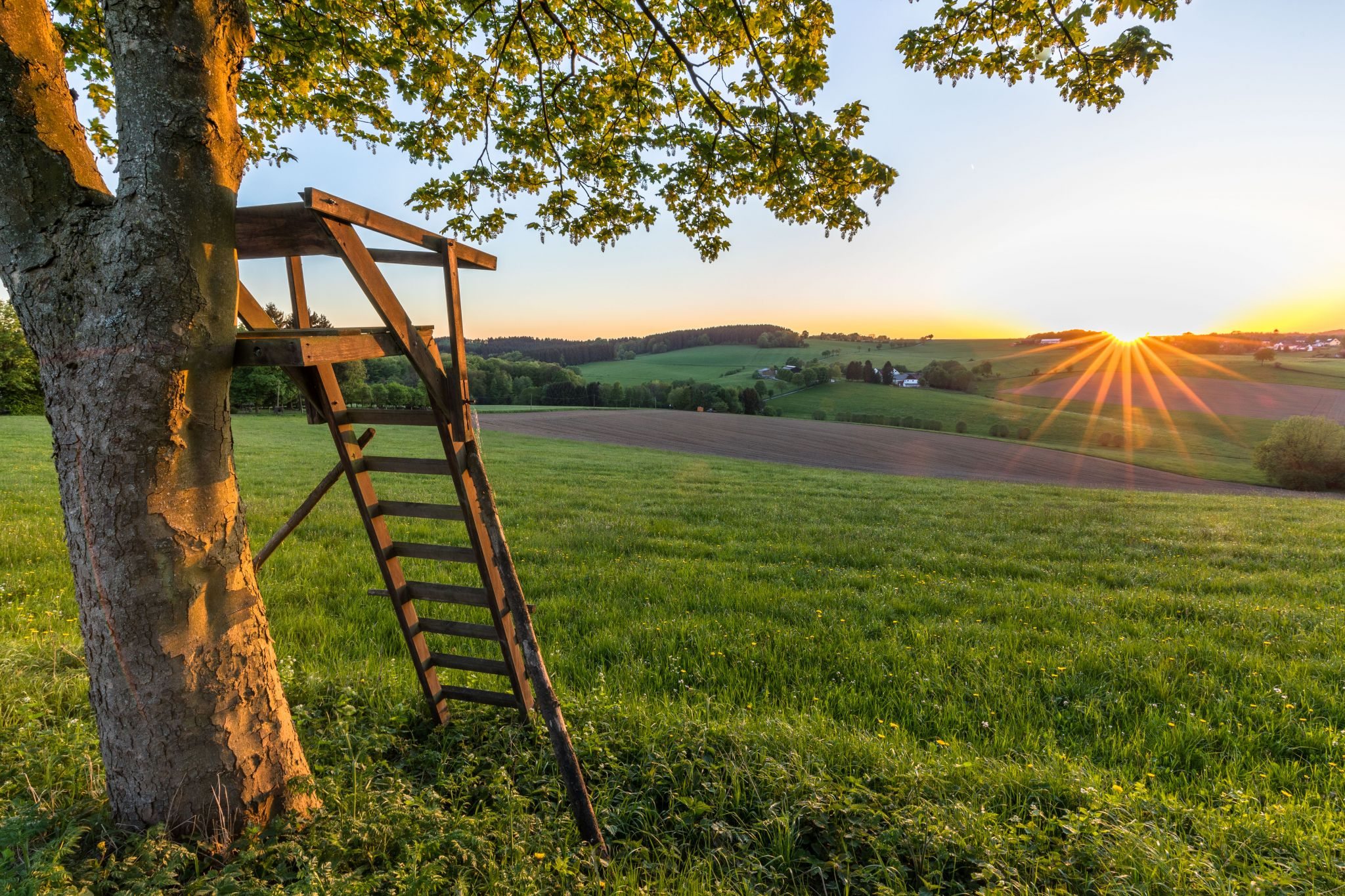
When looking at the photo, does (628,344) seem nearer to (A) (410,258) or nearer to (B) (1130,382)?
(B) (1130,382)

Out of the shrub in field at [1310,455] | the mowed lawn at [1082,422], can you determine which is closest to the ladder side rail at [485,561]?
the mowed lawn at [1082,422]

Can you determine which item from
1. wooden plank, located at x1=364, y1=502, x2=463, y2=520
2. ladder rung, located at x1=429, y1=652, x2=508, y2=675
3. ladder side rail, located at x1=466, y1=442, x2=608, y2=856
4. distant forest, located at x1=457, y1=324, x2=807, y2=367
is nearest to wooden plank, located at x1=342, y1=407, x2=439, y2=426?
wooden plank, located at x1=364, y1=502, x2=463, y2=520

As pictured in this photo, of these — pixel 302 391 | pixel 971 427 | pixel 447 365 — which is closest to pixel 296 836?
pixel 302 391

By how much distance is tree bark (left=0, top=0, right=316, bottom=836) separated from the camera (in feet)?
8.04

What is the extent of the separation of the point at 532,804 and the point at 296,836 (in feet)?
3.92

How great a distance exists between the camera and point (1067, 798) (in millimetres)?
3311

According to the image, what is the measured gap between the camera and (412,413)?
342cm

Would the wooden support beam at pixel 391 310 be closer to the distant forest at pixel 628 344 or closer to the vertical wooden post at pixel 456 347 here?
the vertical wooden post at pixel 456 347

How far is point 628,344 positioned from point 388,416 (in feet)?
372

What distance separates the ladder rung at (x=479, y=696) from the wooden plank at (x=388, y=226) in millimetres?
2963

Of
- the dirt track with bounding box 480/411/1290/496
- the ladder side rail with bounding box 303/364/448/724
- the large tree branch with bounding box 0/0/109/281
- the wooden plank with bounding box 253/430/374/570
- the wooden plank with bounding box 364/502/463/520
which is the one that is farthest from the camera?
the dirt track with bounding box 480/411/1290/496

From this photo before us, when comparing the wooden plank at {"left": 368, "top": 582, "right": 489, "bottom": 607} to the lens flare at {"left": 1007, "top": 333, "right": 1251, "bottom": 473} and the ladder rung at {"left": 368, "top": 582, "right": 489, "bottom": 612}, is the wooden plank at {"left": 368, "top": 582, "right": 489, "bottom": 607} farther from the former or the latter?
the lens flare at {"left": 1007, "top": 333, "right": 1251, "bottom": 473}

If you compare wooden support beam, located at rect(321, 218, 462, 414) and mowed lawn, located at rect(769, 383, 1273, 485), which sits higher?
wooden support beam, located at rect(321, 218, 462, 414)

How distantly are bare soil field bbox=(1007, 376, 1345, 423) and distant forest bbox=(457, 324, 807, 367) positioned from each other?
51.9 m
